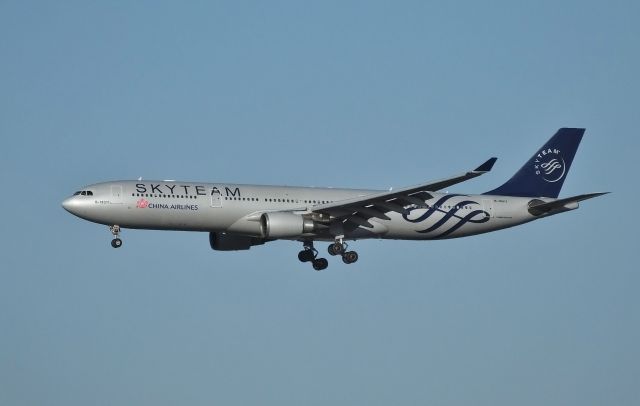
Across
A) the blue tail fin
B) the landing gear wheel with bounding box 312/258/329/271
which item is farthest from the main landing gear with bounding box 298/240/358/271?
the blue tail fin

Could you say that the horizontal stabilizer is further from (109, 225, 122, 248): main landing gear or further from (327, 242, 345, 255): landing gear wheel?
(109, 225, 122, 248): main landing gear

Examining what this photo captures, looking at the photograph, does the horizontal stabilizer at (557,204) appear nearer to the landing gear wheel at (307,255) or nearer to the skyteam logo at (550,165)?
the skyteam logo at (550,165)

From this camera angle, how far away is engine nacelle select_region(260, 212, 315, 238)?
65.9 meters

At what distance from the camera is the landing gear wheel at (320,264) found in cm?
7194

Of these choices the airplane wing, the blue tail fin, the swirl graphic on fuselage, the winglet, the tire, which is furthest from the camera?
the blue tail fin

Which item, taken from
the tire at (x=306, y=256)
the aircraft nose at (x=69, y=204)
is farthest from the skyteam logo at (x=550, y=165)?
the aircraft nose at (x=69, y=204)

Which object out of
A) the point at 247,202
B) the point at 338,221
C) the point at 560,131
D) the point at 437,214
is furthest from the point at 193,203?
the point at 560,131

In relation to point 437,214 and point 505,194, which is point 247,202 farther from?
point 505,194

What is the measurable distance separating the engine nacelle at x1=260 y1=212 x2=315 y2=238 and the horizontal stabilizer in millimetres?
13669

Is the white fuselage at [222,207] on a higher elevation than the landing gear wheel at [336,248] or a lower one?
higher

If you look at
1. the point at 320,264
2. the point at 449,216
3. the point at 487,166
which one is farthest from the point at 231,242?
the point at 487,166

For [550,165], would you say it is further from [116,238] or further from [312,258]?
[116,238]

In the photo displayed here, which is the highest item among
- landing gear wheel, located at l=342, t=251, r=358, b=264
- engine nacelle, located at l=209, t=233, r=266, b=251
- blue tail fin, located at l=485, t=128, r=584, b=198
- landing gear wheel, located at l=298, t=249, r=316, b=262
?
blue tail fin, located at l=485, t=128, r=584, b=198

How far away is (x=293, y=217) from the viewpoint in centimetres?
6669
